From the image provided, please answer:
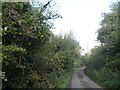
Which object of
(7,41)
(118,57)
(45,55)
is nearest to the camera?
(7,41)

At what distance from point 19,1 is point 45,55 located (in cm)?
565

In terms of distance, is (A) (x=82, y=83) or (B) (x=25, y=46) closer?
(B) (x=25, y=46)

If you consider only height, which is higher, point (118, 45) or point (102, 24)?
point (102, 24)

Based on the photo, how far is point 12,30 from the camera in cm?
1269

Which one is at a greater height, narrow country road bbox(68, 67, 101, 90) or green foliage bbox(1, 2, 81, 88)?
green foliage bbox(1, 2, 81, 88)

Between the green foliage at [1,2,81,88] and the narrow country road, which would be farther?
the narrow country road

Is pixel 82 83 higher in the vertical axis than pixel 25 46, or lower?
lower

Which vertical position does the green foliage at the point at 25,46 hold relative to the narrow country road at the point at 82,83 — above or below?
above

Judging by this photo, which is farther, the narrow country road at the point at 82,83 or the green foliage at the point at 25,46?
the narrow country road at the point at 82,83

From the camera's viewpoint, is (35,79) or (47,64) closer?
(35,79)

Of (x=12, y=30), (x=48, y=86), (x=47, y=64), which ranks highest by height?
(x=12, y=30)

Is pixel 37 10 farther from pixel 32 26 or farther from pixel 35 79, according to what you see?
pixel 35 79

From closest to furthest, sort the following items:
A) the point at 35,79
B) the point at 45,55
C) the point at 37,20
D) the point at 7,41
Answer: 1. the point at 7,41
2. the point at 37,20
3. the point at 35,79
4. the point at 45,55

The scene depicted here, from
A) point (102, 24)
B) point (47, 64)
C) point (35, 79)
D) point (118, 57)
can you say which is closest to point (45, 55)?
point (47, 64)
